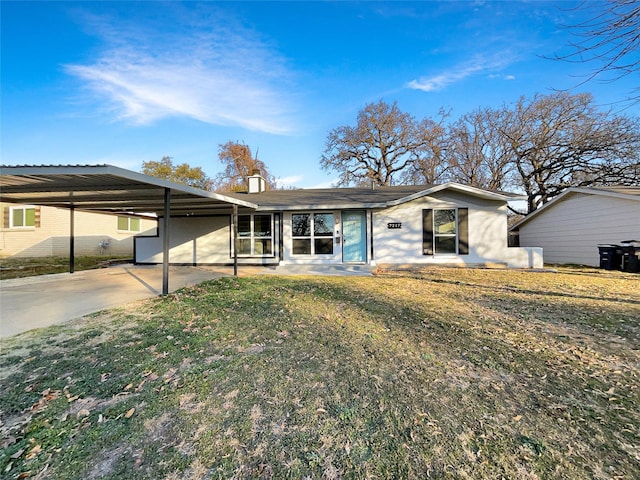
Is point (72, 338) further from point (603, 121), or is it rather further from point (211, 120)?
point (603, 121)

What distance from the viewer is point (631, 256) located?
963 cm

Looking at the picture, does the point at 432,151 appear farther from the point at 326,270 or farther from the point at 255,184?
the point at 326,270

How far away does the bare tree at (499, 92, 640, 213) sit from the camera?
58.1 feet

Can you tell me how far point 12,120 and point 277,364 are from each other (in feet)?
54.8

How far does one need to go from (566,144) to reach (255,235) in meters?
21.4

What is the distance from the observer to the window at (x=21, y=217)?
17219 mm

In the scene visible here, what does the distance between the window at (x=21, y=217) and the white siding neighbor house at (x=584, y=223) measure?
27417mm

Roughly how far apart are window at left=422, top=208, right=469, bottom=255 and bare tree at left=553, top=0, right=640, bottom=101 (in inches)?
271

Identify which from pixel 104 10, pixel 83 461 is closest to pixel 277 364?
pixel 83 461

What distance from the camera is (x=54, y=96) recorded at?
12.4 meters

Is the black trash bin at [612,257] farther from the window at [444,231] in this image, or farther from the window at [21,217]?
the window at [21,217]

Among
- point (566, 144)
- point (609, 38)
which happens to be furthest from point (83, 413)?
point (566, 144)

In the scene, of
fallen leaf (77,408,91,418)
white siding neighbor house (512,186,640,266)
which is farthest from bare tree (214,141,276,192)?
fallen leaf (77,408,91,418)

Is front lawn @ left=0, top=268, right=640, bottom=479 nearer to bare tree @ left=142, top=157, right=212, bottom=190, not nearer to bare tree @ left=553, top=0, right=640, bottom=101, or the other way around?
bare tree @ left=553, top=0, right=640, bottom=101
